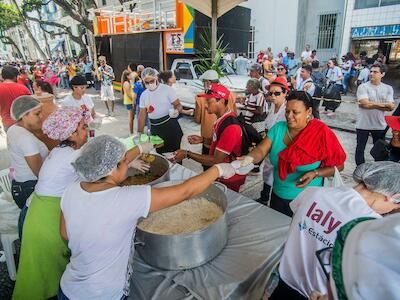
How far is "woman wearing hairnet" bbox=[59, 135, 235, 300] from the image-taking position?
1.19m

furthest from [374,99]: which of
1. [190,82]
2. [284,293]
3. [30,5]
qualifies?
[30,5]

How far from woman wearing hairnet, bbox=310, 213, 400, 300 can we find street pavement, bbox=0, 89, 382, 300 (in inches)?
108

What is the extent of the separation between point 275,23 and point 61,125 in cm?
1670

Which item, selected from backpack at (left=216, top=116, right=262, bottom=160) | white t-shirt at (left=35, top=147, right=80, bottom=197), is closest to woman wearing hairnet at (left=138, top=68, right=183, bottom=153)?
backpack at (left=216, top=116, right=262, bottom=160)

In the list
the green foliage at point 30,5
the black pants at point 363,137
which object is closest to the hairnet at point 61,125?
the black pants at point 363,137

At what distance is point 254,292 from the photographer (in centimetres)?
146

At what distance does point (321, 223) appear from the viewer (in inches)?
44.1

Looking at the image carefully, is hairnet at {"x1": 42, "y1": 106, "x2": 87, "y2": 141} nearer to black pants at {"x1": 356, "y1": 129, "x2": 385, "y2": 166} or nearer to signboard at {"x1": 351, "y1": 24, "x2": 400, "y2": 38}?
black pants at {"x1": 356, "y1": 129, "x2": 385, "y2": 166}

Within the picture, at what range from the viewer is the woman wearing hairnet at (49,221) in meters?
1.68

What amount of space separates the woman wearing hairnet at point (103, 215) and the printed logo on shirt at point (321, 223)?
0.59m

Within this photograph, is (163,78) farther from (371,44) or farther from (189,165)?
(371,44)

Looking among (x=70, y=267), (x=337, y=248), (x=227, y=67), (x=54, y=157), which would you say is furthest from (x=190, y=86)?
(x=337, y=248)

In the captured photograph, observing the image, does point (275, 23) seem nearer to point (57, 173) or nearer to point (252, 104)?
point (252, 104)

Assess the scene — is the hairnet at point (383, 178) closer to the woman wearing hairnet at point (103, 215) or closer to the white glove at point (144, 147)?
the woman wearing hairnet at point (103, 215)
